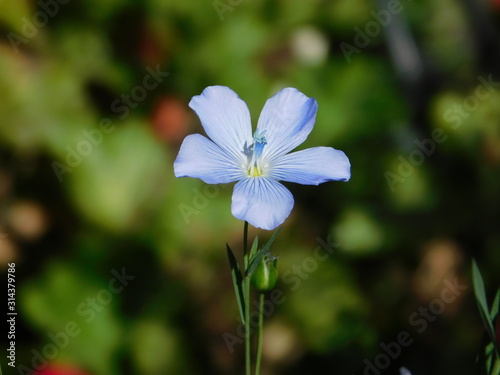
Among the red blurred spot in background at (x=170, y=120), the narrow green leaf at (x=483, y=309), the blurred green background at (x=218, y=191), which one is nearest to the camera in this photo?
the narrow green leaf at (x=483, y=309)

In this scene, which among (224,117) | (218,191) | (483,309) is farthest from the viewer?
(218,191)

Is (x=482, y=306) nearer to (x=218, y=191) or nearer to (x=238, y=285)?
(x=238, y=285)

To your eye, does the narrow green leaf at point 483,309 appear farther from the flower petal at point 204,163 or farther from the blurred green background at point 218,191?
the blurred green background at point 218,191

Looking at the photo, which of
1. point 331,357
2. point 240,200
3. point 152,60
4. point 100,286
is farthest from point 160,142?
point 240,200

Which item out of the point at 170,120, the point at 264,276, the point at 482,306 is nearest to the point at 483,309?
the point at 482,306

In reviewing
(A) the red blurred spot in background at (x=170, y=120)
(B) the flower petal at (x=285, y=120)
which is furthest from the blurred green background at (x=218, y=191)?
(B) the flower petal at (x=285, y=120)

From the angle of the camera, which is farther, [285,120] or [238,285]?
[285,120]
